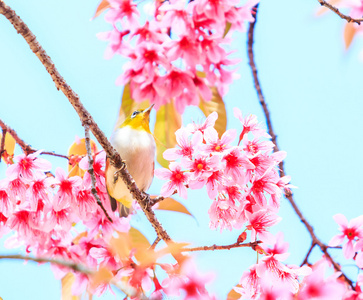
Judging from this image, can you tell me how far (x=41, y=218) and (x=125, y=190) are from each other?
0.34 metres

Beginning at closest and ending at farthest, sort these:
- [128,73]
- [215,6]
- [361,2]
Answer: [215,6] < [128,73] < [361,2]

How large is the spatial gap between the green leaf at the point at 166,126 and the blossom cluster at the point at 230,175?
0.66 ft

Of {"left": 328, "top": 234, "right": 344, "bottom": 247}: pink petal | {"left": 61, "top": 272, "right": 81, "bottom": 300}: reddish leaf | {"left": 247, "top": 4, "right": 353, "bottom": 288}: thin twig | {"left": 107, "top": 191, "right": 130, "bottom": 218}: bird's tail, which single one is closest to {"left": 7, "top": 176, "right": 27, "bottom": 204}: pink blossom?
{"left": 107, "top": 191, "right": 130, "bottom": 218}: bird's tail

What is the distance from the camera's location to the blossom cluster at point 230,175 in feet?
4.61

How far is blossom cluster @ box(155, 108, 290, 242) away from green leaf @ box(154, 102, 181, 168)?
201mm

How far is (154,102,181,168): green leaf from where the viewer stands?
5.80 ft

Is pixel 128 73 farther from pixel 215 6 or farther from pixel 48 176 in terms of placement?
pixel 48 176

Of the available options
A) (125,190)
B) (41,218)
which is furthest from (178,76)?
(41,218)

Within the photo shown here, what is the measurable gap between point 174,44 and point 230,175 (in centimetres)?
44

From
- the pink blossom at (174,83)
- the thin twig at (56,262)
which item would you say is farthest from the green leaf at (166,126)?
the thin twig at (56,262)

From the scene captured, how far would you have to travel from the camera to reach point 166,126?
5.89ft

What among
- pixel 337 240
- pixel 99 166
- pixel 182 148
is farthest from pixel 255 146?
pixel 99 166

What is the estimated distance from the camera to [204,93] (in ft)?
5.30

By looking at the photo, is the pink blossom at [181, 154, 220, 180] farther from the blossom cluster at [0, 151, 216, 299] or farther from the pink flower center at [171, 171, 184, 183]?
the blossom cluster at [0, 151, 216, 299]
